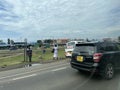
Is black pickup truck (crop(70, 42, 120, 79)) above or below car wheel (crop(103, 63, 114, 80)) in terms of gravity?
above

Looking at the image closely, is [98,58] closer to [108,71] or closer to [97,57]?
[97,57]

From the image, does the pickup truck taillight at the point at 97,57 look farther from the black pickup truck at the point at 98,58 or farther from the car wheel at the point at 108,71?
the car wheel at the point at 108,71

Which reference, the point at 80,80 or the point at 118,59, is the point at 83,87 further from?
the point at 118,59

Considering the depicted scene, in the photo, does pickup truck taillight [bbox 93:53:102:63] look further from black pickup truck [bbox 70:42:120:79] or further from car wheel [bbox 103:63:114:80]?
car wheel [bbox 103:63:114:80]

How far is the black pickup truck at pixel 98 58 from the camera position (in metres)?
7.25

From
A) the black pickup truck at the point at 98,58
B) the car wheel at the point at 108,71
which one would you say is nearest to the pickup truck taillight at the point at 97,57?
the black pickup truck at the point at 98,58

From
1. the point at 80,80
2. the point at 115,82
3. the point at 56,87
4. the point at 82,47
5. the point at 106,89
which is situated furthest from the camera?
the point at 82,47

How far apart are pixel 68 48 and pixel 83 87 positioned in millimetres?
12172

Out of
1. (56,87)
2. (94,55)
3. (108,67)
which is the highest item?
(94,55)

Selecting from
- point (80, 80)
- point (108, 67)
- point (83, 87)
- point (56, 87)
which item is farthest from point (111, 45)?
point (56, 87)

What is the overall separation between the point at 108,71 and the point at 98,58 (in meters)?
0.94

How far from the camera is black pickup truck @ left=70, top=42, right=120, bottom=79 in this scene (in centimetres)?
725

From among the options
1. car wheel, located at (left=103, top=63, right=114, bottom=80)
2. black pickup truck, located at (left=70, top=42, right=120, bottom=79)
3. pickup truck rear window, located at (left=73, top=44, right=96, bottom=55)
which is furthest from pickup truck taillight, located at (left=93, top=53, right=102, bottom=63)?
car wheel, located at (left=103, top=63, right=114, bottom=80)

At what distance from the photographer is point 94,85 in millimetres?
6609
